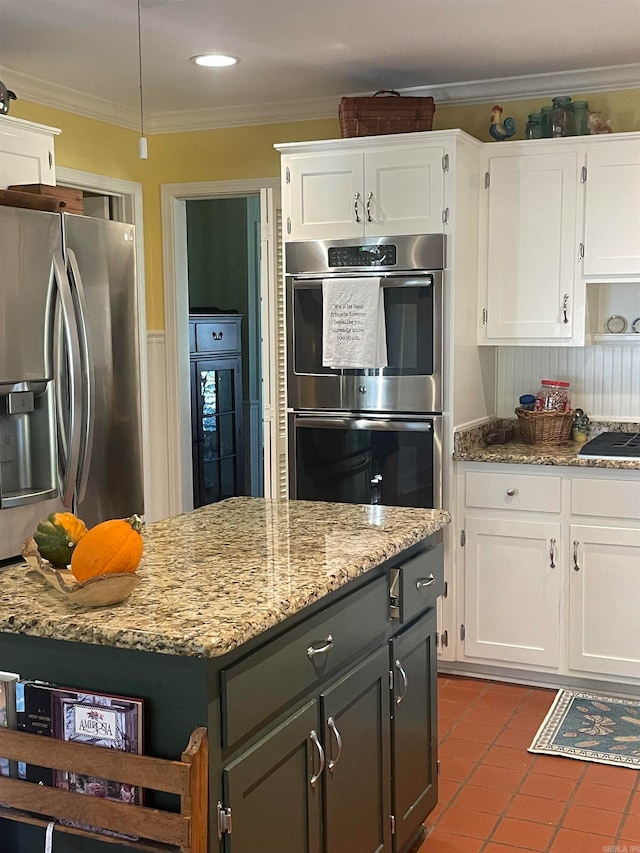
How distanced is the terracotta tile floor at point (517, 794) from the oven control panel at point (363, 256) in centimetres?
176

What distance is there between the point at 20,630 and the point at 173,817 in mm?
434

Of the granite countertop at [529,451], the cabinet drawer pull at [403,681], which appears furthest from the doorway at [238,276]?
the cabinet drawer pull at [403,681]

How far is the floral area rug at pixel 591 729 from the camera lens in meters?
3.32

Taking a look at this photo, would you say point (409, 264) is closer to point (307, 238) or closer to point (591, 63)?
point (307, 238)

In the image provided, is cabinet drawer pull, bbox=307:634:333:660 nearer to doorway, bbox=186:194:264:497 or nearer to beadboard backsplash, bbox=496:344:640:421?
beadboard backsplash, bbox=496:344:640:421

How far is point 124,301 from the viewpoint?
3633mm

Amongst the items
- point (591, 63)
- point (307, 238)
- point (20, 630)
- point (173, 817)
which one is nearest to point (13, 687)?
point (20, 630)

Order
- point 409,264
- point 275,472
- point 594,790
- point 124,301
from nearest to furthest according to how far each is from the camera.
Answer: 1. point 594,790
2. point 124,301
3. point 409,264
4. point 275,472

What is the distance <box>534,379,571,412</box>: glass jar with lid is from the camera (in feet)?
13.6

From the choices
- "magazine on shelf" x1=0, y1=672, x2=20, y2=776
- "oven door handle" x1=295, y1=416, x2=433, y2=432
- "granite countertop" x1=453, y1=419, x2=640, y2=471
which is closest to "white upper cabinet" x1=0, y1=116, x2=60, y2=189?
"oven door handle" x1=295, y1=416, x2=433, y2=432

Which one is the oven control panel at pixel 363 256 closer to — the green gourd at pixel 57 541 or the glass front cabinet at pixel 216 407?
the glass front cabinet at pixel 216 407

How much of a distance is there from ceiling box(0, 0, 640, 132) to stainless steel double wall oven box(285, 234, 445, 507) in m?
0.73

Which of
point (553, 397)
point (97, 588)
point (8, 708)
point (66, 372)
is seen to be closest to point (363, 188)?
point (553, 397)

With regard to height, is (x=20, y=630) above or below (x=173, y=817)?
above
